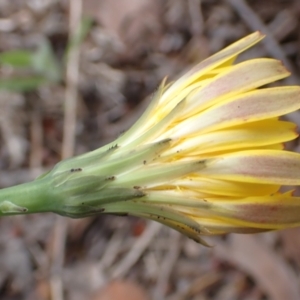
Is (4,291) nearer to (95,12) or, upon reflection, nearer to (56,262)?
(56,262)

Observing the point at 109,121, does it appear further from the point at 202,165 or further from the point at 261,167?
the point at 261,167

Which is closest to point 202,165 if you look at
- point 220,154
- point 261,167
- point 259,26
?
point 220,154

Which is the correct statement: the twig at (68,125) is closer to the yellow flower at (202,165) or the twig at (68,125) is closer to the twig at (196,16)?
the twig at (196,16)

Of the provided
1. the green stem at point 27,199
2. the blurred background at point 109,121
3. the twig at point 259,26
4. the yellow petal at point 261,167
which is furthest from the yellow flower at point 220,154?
Answer: the twig at point 259,26

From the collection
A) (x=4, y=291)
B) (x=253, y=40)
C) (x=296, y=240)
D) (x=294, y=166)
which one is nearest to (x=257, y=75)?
(x=253, y=40)

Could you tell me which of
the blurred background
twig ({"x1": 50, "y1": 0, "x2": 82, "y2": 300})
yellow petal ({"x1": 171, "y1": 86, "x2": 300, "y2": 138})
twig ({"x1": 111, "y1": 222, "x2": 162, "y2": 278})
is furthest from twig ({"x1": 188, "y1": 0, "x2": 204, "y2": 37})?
yellow petal ({"x1": 171, "y1": 86, "x2": 300, "y2": 138})

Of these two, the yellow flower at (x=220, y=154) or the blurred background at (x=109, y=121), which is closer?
the yellow flower at (x=220, y=154)

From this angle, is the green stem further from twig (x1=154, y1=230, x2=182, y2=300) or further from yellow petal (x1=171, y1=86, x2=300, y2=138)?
twig (x1=154, y1=230, x2=182, y2=300)
